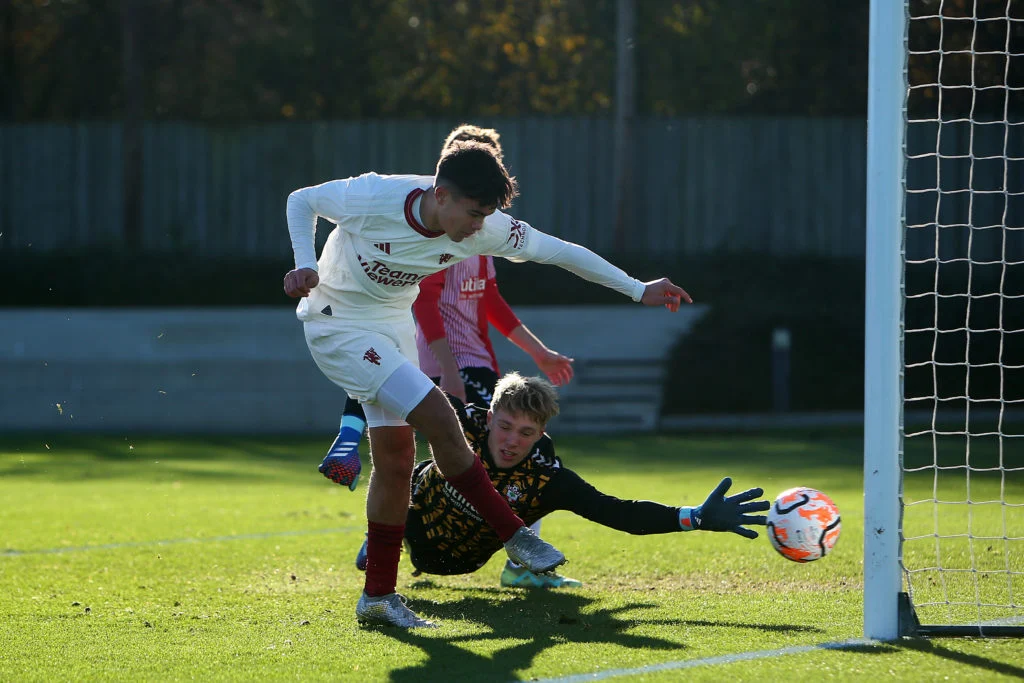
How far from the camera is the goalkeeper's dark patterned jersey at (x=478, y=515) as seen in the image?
502 cm

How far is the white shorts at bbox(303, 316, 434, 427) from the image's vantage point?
472 centimetres

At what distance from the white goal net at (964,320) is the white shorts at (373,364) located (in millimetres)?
2349

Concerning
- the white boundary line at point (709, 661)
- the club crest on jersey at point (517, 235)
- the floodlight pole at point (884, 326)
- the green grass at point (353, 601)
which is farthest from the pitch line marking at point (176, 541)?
the floodlight pole at point (884, 326)

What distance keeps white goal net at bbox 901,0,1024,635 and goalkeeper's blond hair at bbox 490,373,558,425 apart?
177cm

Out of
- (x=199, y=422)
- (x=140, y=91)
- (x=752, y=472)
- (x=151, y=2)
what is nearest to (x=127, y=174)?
(x=140, y=91)

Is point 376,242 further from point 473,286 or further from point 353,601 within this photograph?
point 473,286

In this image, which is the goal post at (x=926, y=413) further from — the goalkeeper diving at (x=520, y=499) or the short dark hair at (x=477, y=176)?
the short dark hair at (x=477, y=176)

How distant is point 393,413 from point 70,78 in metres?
19.1

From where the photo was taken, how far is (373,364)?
477 cm

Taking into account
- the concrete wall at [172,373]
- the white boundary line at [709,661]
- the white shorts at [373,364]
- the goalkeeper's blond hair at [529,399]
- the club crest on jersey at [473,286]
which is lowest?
the concrete wall at [172,373]

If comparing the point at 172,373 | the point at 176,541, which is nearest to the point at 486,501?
the point at 176,541

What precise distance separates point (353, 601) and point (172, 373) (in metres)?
11.0

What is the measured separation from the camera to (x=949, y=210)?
59.3 feet

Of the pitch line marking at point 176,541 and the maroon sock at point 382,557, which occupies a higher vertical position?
the maroon sock at point 382,557
